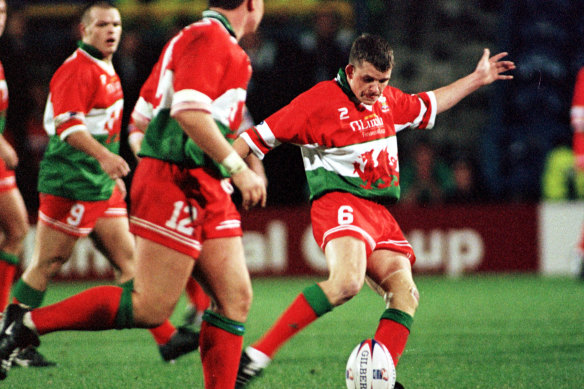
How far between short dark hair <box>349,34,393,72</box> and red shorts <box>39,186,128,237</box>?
1.85 m

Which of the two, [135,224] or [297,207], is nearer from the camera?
[135,224]

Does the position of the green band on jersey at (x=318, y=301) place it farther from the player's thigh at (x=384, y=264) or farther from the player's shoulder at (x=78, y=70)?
the player's shoulder at (x=78, y=70)

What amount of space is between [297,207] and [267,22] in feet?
10.7

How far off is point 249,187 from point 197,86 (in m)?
0.44

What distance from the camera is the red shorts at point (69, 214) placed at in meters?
4.97

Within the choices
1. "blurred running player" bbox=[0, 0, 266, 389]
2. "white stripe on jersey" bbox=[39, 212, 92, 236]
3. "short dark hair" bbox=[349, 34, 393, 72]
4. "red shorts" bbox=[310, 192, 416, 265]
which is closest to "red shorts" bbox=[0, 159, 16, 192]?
"white stripe on jersey" bbox=[39, 212, 92, 236]

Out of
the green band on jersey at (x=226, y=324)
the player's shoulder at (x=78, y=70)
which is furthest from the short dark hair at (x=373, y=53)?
the player's shoulder at (x=78, y=70)

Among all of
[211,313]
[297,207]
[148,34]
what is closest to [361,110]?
[211,313]

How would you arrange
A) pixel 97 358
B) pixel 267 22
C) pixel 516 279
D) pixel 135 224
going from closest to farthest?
pixel 135 224
pixel 97 358
pixel 516 279
pixel 267 22

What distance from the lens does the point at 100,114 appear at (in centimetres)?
505

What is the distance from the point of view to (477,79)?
4598mm

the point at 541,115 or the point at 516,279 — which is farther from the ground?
the point at 541,115

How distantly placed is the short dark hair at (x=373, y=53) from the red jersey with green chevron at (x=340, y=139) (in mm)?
227

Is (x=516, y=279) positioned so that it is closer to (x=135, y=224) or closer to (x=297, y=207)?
(x=297, y=207)
